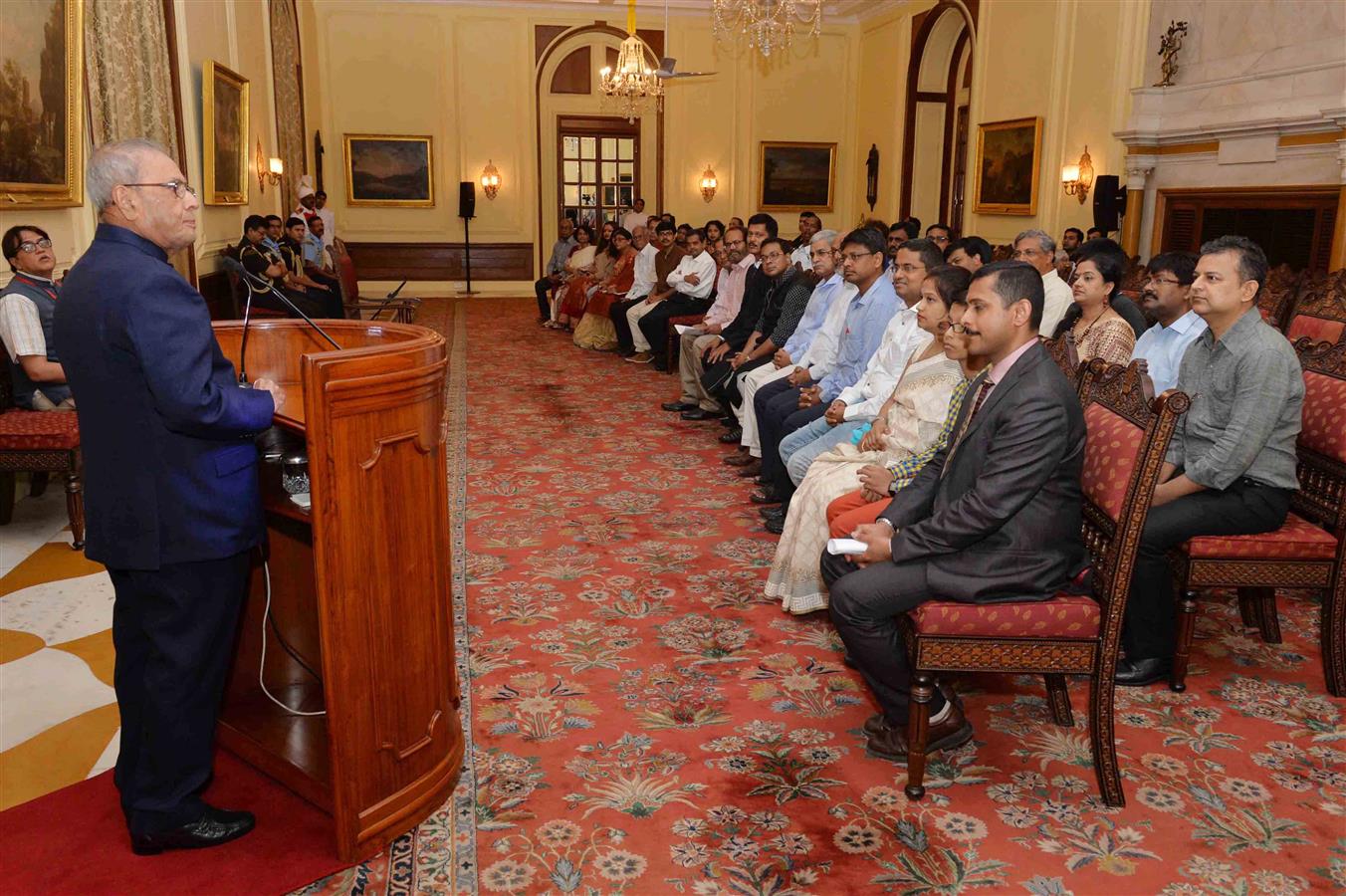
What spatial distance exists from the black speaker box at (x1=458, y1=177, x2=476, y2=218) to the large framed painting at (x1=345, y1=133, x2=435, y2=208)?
24.0 inches

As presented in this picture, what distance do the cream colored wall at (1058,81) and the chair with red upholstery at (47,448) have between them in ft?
34.0

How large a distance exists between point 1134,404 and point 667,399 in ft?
18.8

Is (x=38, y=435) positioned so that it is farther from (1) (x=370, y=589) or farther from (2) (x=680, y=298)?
(2) (x=680, y=298)

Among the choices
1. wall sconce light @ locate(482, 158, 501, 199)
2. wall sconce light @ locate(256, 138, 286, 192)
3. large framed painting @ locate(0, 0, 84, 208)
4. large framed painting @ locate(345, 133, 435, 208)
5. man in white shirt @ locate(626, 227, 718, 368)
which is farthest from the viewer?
wall sconce light @ locate(482, 158, 501, 199)

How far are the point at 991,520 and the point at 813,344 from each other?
3238mm

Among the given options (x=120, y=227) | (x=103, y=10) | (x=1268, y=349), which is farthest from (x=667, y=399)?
(x=120, y=227)

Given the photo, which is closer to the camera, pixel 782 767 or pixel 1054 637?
pixel 1054 637

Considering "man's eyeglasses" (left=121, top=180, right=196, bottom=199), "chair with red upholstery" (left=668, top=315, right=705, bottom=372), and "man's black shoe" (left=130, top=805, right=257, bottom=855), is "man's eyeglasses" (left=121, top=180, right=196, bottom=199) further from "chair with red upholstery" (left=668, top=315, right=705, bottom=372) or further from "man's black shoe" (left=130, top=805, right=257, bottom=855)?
"chair with red upholstery" (left=668, top=315, right=705, bottom=372)

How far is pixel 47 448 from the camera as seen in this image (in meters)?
4.68

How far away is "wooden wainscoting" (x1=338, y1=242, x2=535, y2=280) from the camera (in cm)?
1748

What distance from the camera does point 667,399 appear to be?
851 centimetres

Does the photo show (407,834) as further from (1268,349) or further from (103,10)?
(103,10)

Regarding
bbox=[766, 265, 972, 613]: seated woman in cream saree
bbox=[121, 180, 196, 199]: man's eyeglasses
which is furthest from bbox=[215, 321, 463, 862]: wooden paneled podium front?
bbox=[766, 265, 972, 613]: seated woman in cream saree

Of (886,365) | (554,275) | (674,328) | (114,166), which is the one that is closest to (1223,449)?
(886,365)
